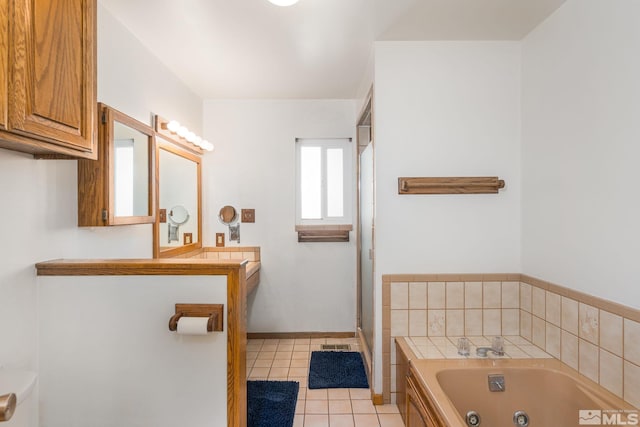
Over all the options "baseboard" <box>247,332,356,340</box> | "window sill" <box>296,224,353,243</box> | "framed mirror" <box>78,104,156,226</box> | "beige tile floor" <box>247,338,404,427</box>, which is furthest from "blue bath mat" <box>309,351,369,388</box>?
"framed mirror" <box>78,104,156,226</box>

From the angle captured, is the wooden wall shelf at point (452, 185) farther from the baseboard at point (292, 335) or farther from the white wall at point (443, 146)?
the baseboard at point (292, 335)

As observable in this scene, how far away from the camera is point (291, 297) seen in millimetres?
3395

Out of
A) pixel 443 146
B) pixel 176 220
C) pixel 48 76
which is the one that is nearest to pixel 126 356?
pixel 48 76

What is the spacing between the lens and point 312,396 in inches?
93.0

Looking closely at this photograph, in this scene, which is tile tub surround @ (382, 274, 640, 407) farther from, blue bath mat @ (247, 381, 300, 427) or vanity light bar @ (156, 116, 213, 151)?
vanity light bar @ (156, 116, 213, 151)

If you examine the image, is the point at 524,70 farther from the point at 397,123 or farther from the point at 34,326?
the point at 34,326

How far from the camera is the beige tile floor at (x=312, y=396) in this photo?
6.84ft

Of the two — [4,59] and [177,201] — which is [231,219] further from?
[4,59]

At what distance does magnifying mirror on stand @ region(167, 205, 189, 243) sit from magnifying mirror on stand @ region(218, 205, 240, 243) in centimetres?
40

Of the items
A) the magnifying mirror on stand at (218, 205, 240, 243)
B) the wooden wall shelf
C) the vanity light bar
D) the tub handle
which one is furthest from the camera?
the magnifying mirror on stand at (218, 205, 240, 243)

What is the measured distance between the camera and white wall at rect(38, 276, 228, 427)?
4.71ft

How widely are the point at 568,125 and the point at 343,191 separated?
1981mm

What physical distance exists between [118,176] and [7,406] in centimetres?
120

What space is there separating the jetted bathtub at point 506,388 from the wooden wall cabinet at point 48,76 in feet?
6.01
